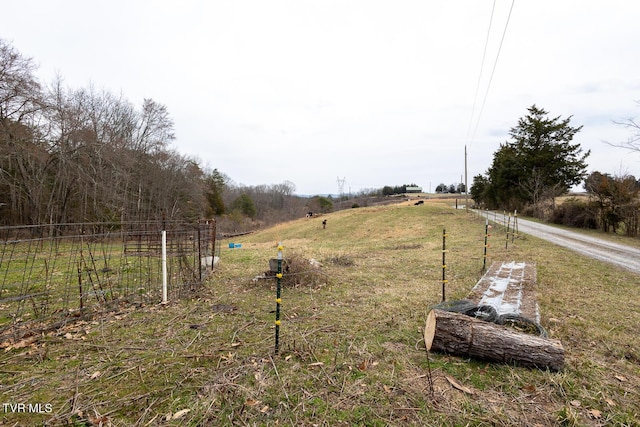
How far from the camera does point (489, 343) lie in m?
3.55

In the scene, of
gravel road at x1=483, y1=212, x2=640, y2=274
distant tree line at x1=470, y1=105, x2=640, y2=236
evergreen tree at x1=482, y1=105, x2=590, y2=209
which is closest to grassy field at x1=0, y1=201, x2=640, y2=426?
gravel road at x1=483, y1=212, x2=640, y2=274

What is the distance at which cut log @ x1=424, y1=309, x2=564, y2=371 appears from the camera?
341 centimetres

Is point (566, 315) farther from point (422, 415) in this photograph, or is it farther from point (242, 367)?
point (242, 367)

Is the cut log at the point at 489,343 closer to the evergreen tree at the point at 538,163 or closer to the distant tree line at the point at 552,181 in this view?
the distant tree line at the point at 552,181

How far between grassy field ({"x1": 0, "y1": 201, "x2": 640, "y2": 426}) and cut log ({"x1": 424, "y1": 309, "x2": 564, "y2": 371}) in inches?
5.8

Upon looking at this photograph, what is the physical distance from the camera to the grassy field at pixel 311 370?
2.72 meters

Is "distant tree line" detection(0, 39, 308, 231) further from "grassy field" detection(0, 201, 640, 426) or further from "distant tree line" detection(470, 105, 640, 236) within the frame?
"distant tree line" detection(470, 105, 640, 236)

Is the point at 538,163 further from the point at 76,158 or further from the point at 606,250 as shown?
the point at 76,158

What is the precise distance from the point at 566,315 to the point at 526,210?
30.1m

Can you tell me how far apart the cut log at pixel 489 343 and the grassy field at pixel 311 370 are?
147mm

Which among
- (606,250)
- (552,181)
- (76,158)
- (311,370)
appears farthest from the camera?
(552,181)

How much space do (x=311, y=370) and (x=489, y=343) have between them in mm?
2150

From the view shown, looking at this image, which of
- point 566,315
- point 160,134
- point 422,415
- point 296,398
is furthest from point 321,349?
point 160,134

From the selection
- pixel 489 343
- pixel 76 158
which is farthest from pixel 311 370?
pixel 76 158
